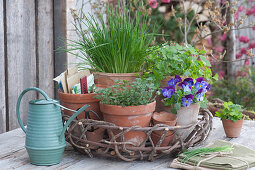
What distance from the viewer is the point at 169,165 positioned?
4.40 feet

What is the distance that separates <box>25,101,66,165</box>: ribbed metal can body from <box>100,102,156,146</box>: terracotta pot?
20 centimetres

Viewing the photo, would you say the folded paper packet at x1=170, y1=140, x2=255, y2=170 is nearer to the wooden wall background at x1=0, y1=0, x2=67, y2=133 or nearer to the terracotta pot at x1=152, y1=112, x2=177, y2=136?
the terracotta pot at x1=152, y1=112, x2=177, y2=136

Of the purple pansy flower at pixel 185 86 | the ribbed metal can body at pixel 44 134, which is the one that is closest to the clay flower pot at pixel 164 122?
the purple pansy flower at pixel 185 86

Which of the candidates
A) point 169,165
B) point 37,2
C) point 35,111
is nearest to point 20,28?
point 37,2

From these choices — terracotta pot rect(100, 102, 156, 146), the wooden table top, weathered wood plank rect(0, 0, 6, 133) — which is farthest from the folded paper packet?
weathered wood plank rect(0, 0, 6, 133)

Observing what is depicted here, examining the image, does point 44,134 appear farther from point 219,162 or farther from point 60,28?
point 60,28

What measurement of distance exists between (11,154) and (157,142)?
0.65 metres

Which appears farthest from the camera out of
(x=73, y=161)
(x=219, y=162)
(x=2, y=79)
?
(x=2, y=79)

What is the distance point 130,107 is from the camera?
1.33m

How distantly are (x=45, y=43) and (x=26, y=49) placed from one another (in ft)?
0.58

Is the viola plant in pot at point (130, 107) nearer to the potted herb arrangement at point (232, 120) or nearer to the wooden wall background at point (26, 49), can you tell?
the potted herb arrangement at point (232, 120)

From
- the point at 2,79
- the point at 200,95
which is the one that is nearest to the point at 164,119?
the point at 200,95

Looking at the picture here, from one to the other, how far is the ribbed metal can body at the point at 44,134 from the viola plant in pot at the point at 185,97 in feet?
1.54

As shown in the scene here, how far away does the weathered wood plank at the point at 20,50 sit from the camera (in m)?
2.29
